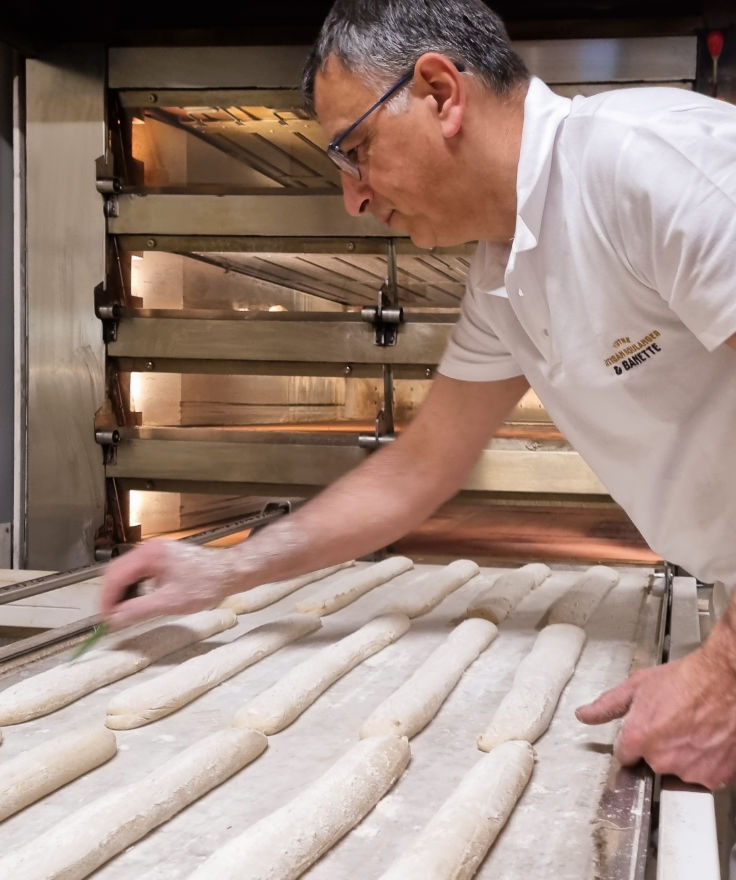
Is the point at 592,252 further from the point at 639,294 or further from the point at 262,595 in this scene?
the point at 262,595

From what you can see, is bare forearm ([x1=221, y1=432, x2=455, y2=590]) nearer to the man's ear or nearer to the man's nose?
the man's nose

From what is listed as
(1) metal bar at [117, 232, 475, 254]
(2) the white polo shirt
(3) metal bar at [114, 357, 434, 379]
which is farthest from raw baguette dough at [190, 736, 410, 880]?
(1) metal bar at [117, 232, 475, 254]

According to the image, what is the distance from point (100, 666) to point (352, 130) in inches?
37.1

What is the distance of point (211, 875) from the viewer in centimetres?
85

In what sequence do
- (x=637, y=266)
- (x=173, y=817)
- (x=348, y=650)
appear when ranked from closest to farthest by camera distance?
(x=173, y=817)
(x=637, y=266)
(x=348, y=650)

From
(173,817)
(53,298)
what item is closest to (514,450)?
(53,298)

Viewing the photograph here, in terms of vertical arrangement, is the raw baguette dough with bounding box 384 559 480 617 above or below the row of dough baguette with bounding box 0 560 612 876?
below

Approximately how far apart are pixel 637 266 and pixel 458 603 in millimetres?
995

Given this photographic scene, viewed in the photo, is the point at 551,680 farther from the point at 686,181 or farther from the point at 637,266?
the point at 686,181

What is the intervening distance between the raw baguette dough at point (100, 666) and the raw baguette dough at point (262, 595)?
8 cm

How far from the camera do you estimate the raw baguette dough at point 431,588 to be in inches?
74.5

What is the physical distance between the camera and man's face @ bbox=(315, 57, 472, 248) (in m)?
1.38

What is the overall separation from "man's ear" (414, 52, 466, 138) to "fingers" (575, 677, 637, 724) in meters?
0.83

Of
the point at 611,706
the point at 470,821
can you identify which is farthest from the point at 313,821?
the point at 611,706
